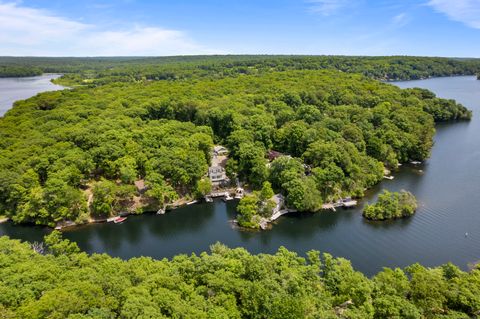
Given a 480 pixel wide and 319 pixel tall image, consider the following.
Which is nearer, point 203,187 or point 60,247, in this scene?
point 60,247

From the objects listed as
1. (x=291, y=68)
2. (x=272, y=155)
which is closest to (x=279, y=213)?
(x=272, y=155)

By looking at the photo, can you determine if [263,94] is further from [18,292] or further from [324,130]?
[18,292]

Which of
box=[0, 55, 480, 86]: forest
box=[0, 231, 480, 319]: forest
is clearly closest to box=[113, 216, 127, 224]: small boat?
box=[0, 231, 480, 319]: forest

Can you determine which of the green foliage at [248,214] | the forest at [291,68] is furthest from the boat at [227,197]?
the forest at [291,68]

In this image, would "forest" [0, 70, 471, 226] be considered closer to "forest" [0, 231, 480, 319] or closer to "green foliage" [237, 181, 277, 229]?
"green foliage" [237, 181, 277, 229]

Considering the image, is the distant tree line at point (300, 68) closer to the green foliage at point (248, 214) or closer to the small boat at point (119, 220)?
the small boat at point (119, 220)

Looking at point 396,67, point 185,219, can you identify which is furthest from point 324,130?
point 396,67

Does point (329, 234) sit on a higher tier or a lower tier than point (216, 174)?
lower

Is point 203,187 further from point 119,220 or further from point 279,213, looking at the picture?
point 119,220
